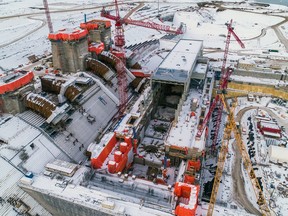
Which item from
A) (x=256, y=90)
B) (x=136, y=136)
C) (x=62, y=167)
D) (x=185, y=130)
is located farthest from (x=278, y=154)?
(x=62, y=167)

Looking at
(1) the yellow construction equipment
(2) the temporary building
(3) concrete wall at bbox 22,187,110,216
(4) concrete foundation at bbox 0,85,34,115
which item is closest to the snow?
(1) the yellow construction equipment

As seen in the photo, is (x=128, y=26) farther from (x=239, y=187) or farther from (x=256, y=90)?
(x=239, y=187)

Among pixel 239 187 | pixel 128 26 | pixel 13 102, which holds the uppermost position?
pixel 13 102

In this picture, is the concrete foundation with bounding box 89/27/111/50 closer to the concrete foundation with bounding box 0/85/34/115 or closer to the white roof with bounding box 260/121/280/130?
the concrete foundation with bounding box 0/85/34/115

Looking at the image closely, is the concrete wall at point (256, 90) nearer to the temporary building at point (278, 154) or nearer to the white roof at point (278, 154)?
the white roof at point (278, 154)

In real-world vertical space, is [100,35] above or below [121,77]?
above

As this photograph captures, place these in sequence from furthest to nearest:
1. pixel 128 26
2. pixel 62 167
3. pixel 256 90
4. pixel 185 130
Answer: pixel 128 26 → pixel 256 90 → pixel 185 130 → pixel 62 167

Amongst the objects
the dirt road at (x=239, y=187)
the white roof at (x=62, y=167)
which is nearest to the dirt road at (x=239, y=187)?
the dirt road at (x=239, y=187)
